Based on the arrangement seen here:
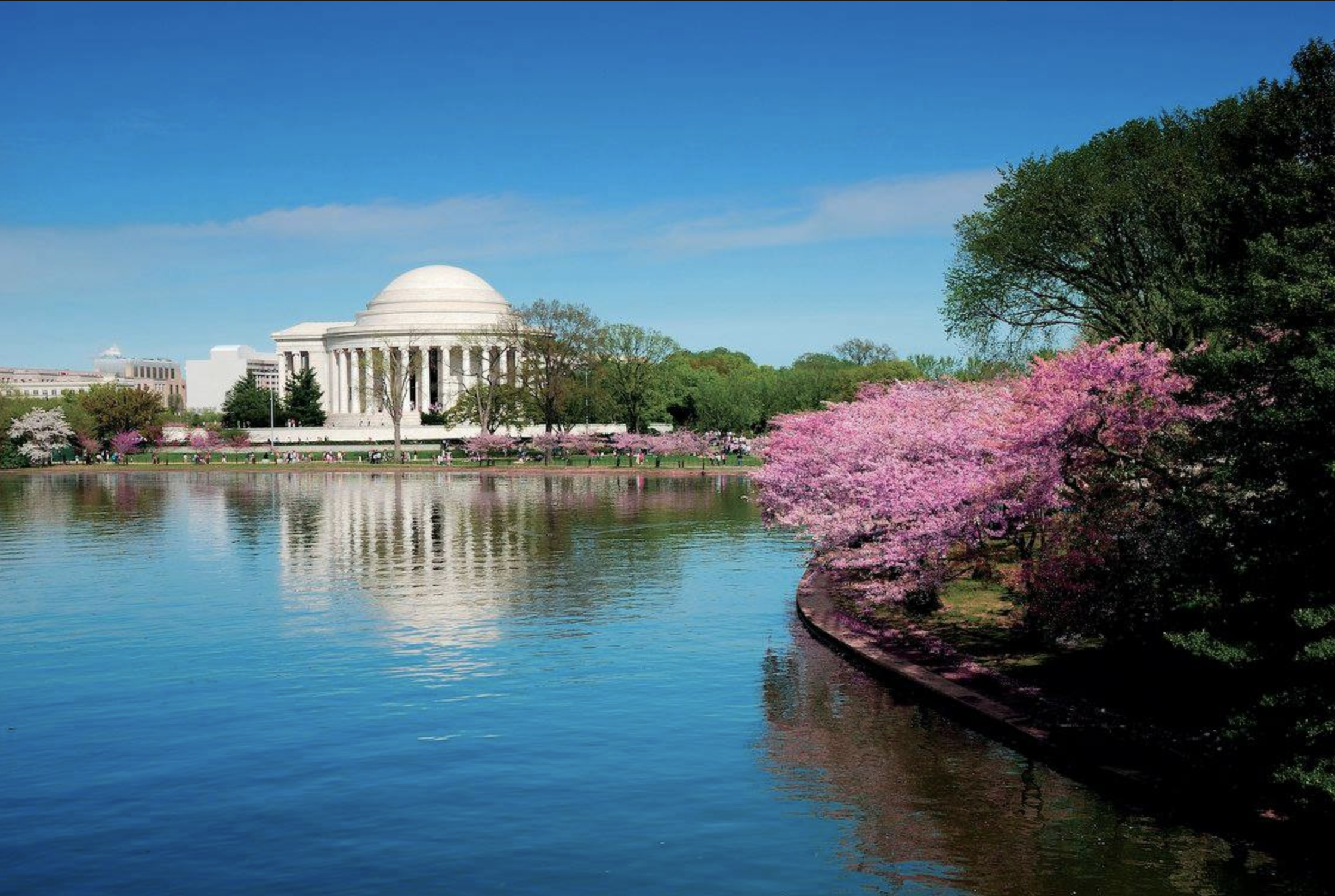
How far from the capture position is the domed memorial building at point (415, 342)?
142 meters

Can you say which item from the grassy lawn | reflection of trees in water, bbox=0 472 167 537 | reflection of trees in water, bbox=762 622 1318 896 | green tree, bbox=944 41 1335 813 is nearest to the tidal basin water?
reflection of trees in water, bbox=762 622 1318 896

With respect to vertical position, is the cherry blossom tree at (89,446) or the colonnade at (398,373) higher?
the colonnade at (398,373)

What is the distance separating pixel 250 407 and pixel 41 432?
27.8 meters

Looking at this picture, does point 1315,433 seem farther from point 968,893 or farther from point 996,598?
point 996,598

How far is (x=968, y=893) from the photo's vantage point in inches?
489

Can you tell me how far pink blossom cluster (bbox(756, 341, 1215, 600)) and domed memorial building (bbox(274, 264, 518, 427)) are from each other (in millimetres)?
101649

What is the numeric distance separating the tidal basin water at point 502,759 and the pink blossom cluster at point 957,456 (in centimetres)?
260

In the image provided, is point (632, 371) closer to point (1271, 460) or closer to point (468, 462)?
point (468, 462)

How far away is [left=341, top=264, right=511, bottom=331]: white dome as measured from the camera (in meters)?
146

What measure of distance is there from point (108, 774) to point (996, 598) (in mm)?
19094

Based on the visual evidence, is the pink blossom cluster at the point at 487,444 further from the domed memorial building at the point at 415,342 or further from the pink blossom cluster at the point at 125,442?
the pink blossom cluster at the point at 125,442

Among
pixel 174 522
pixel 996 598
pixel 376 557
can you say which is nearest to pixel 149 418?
pixel 174 522

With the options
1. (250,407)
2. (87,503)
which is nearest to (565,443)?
(87,503)

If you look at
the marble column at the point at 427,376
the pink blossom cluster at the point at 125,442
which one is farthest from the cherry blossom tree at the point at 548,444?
the pink blossom cluster at the point at 125,442
